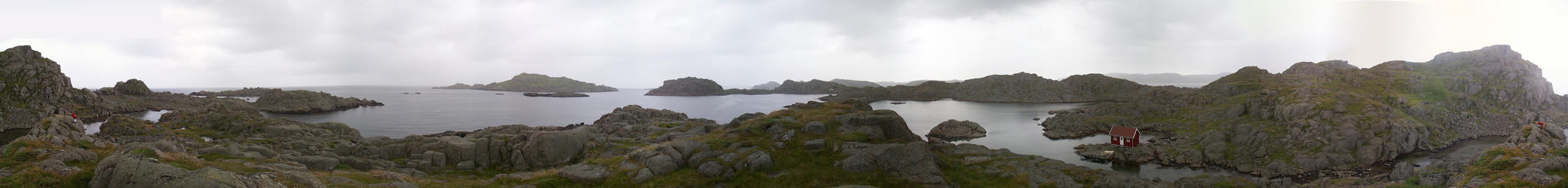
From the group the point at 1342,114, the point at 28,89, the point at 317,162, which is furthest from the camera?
the point at 28,89

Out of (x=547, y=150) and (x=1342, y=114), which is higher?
(x=1342, y=114)

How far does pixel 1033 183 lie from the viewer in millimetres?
33844

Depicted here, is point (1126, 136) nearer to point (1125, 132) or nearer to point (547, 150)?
point (1125, 132)

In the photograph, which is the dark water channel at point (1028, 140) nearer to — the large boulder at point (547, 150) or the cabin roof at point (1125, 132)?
the cabin roof at point (1125, 132)

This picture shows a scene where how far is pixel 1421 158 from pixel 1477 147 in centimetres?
1109

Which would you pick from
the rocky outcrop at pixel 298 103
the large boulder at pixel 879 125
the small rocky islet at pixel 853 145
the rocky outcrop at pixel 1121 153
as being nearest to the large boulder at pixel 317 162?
the small rocky islet at pixel 853 145

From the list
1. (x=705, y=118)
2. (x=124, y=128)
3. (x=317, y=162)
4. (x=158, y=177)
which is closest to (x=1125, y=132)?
(x=317, y=162)

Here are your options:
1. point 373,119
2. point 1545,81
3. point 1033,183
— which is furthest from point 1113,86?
point 373,119

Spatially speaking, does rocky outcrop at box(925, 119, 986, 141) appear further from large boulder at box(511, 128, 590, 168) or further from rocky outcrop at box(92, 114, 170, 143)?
rocky outcrop at box(92, 114, 170, 143)

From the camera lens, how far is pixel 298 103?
126438mm

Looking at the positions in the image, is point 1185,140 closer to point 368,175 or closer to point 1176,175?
point 1176,175

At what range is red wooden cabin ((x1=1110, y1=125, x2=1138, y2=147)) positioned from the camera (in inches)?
2286

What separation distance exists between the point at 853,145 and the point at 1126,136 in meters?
42.7

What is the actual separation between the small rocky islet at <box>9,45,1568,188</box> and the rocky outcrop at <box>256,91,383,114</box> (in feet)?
105
